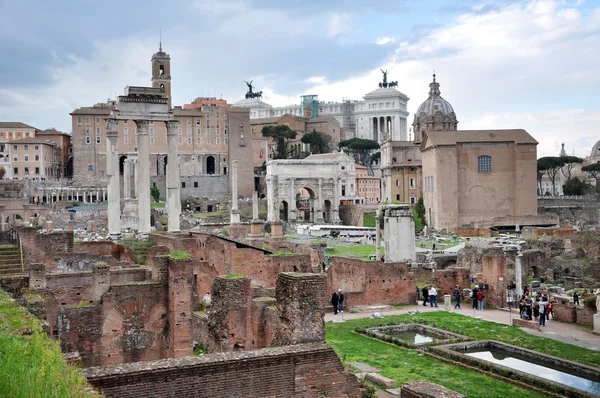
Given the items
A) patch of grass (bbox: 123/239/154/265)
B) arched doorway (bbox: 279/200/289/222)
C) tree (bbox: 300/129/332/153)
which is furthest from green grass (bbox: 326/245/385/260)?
tree (bbox: 300/129/332/153)

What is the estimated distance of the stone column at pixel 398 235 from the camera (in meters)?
27.9

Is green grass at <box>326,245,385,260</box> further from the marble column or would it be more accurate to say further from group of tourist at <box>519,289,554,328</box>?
group of tourist at <box>519,289,554,328</box>

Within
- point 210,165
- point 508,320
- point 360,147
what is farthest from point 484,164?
point 360,147

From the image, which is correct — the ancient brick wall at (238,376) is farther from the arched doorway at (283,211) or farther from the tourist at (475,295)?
the arched doorway at (283,211)

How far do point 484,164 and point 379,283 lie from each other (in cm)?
4287

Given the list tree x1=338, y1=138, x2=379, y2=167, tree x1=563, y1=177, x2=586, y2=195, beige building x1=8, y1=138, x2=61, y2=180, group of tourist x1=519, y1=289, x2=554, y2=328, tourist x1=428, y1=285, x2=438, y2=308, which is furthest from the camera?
tree x1=338, y1=138, x2=379, y2=167

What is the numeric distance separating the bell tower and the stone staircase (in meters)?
55.7

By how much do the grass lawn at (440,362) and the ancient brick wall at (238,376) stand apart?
15.5 feet

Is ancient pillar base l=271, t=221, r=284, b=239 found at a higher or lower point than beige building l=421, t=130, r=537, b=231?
lower

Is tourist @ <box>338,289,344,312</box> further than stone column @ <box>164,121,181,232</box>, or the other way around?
stone column @ <box>164,121,181,232</box>

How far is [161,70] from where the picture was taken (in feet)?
245

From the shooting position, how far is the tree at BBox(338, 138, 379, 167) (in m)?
107

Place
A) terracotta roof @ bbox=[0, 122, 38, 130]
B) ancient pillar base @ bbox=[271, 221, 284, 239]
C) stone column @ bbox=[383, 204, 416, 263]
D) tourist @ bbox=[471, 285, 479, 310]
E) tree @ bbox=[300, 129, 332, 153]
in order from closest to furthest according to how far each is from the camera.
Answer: tourist @ bbox=[471, 285, 479, 310] → stone column @ bbox=[383, 204, 416, 263] → ancient pillar base @ bbox=[271, 221, 284, 239] → terracotta roof @ bbox=[0, 122, 38, 130] → tree @ bbox=[300, 129, 332, 153]

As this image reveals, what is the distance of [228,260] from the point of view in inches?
910
